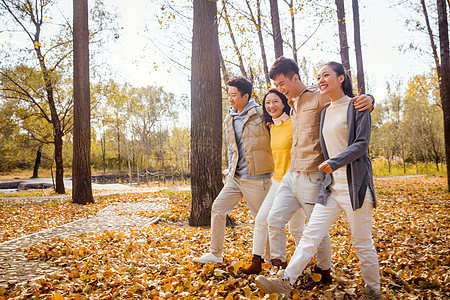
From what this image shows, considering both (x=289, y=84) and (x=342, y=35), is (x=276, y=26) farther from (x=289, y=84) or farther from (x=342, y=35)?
(x=289, y=84)

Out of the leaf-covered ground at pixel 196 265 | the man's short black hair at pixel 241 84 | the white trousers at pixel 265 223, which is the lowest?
the leaf-covered ground at pixel 196 265

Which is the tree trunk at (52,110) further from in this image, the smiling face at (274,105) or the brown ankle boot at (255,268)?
the brown ankle boot at (255,268)

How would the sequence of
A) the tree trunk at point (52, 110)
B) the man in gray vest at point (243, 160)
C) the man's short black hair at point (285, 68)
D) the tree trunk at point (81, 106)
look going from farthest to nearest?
the tree trunk at point (52, 110), the tree trunk at point (81, 106), the man in gray vest at point (243, 160), the man's short black hair at point (285, 68)

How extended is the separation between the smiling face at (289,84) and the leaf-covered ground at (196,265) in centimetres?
189

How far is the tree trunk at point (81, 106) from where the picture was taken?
10648 millimetres

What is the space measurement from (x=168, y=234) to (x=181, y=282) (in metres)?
2.27

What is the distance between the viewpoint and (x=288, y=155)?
3.23 metres

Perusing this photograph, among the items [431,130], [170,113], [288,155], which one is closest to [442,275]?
[288,155]

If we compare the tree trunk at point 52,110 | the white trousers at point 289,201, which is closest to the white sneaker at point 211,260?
the white trousers at point 289,201

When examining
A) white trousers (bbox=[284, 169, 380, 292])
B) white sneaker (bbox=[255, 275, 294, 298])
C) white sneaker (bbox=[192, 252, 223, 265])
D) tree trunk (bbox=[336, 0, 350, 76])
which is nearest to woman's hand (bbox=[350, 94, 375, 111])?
white trousers (bbox=[284, 169, 380, 292])

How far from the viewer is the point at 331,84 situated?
2775mm

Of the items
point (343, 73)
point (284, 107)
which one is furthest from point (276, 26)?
point (343, 73)

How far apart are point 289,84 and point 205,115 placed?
3.08 m

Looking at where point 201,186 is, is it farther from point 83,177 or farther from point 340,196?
point 83,177
